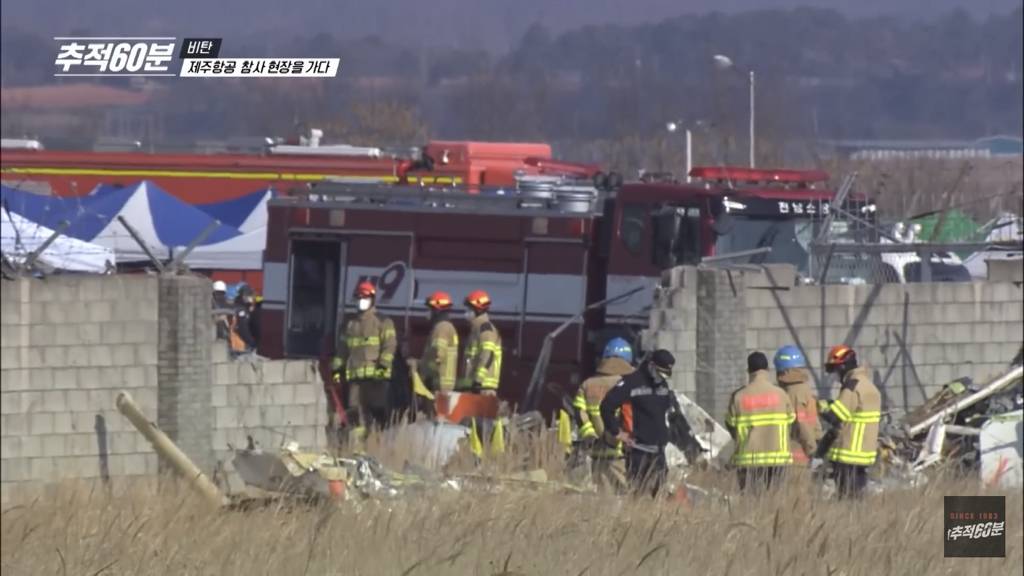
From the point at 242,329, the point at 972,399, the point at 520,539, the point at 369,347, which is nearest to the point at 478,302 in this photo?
the point at 369,347

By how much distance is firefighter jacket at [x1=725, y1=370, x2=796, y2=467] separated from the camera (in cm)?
1139

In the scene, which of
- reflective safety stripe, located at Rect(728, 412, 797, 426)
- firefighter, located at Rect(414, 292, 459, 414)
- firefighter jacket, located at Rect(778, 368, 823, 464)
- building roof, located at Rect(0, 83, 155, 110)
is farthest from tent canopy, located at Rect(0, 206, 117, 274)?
building roof, located at Rect(0, 83, 155, 110)

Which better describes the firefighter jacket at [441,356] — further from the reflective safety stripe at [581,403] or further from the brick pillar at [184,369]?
the reflective safety stripe at [581,403]

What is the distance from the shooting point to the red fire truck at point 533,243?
55.2 ft

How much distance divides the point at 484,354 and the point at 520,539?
920 cm

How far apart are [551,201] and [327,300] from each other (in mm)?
2775

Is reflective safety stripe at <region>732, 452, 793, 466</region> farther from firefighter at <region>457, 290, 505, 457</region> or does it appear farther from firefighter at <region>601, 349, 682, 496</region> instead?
firefighter at <region>457, 290, 505, 457</region>

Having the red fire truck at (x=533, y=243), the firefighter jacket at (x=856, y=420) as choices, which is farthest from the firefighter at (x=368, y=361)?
the firefighter jacket at (x=856, y=420)

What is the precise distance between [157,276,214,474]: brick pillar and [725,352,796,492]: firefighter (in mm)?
4777

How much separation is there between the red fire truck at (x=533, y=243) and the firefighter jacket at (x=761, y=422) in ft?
15.3

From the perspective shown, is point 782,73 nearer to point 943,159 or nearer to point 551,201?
point 551,201

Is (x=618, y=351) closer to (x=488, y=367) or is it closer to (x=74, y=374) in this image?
(x=488, y=367)

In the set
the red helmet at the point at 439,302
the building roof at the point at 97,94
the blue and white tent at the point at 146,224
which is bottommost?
the red helmet at the point at 439,302

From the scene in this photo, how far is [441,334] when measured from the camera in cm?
1641
